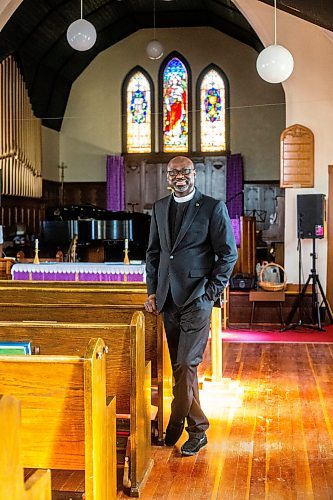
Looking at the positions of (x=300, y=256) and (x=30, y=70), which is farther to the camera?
(x=30, y=70)

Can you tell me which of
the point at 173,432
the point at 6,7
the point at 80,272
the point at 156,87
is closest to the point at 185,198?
the point at 173,432

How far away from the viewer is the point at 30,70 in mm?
13656

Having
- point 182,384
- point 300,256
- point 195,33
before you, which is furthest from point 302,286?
point 195,33

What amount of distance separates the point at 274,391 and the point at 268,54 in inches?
128

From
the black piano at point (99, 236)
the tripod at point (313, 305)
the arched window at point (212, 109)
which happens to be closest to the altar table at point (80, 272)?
the tripod at point (313, 305)

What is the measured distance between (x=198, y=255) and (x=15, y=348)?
1.22 metres

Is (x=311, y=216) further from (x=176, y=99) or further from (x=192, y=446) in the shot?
(x=176, y=99)

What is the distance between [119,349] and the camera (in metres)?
3.35

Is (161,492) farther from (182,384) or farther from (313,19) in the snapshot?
(313,19)

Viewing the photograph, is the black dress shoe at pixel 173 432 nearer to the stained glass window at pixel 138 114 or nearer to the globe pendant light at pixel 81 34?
the globe pendant light at pixel 81 34

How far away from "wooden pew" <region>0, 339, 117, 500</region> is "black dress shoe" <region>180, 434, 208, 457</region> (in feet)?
4.42

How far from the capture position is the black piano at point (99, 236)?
10852 mm

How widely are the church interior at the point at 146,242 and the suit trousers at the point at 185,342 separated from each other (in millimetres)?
177

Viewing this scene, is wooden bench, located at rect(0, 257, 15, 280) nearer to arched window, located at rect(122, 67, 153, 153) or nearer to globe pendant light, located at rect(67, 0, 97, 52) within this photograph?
globe pendant light, located at rect(67, 0, 97, 52)
